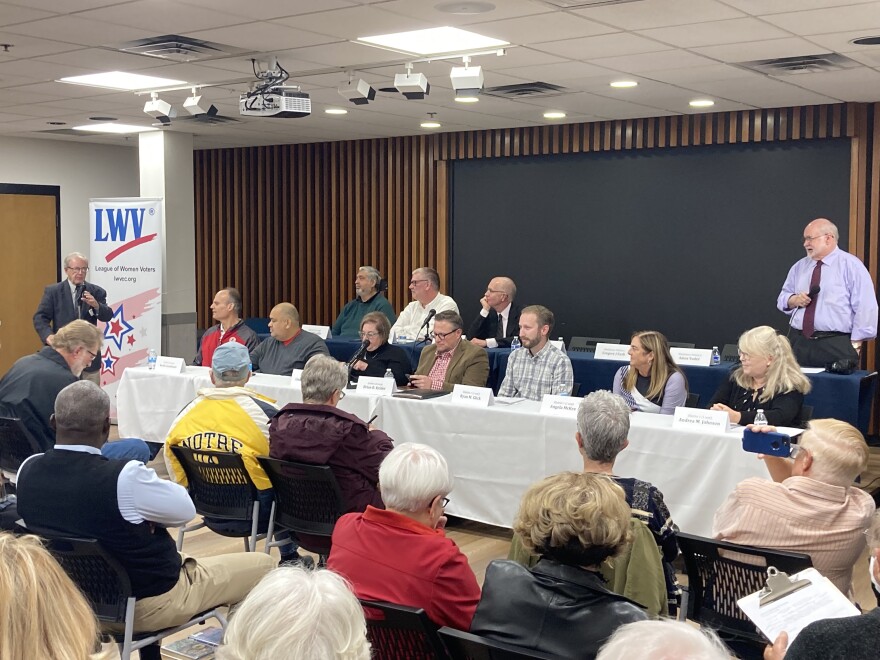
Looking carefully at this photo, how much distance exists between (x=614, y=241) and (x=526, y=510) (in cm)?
746

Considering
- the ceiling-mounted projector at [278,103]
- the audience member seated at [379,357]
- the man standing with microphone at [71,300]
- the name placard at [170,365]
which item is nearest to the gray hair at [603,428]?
the audience member seated at [379,357]

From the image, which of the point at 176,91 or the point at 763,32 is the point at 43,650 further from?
the point at 176,91

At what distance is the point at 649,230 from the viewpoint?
30.3 ft

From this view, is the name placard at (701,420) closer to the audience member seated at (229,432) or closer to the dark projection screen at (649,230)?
the audience member seated at (229,432)

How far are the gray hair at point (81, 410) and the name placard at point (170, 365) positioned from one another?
332 centimetres

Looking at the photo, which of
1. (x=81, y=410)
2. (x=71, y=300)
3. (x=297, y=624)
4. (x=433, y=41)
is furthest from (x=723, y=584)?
(x=71, y=300)

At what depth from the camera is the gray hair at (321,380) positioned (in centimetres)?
392

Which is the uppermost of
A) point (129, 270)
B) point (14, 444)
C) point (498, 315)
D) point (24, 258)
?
point (24, 258)

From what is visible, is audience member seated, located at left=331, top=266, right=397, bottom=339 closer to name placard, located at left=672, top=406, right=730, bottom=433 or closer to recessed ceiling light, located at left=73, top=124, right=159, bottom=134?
recessed ceiling light, located at left=73, top=124, right=159, bottom=134

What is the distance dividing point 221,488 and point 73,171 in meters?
8.37

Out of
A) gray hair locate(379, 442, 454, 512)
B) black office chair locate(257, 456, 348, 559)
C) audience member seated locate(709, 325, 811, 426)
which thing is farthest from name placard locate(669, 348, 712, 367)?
gray hair locate(379, 442, 454, 512)

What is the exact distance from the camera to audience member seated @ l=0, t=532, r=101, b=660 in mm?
1160

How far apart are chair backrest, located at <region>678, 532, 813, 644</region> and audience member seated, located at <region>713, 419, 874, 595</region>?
0.11 m

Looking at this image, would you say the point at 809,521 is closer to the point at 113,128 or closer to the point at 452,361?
the point at 452,361
